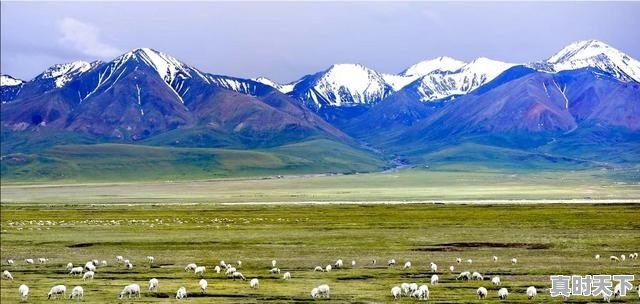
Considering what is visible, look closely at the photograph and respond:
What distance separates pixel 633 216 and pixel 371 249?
3593 cm

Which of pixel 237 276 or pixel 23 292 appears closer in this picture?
pixel 23 292

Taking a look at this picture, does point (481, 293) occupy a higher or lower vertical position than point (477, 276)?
lower

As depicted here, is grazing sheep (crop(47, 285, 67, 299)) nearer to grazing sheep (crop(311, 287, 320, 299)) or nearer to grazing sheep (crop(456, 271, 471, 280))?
grazing sheep (crop(311, 287, 320, 299))

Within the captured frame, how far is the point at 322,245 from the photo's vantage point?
55.3 metres

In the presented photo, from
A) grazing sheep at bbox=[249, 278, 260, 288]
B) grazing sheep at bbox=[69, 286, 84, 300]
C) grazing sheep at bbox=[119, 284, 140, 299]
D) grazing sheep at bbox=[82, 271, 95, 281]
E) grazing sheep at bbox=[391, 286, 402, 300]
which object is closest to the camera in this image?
grazing sheep at bbox=[391, 286, 402, 300]

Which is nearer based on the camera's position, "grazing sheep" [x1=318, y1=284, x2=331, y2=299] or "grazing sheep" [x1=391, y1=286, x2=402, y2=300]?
"grazing sheep" [x1=391, y1=286, x2=402, y2=300]

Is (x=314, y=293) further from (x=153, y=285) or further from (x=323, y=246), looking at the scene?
(x=323, y=246)

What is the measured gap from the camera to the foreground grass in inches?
1387

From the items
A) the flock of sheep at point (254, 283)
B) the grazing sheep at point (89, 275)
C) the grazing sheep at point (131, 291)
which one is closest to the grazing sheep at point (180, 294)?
the flock of sheep at point (254, 283)

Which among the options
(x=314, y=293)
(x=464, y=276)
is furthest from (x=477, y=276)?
(x=314, y=293)

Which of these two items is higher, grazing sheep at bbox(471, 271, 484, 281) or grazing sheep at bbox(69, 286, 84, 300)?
grazing sheep at bbox(471, 271, 484, 281)

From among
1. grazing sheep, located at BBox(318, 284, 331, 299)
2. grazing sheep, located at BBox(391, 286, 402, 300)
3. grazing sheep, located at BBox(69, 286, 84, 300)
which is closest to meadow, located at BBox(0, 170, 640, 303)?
grazing sheep, located at BBox(391, 286, 402, 300)

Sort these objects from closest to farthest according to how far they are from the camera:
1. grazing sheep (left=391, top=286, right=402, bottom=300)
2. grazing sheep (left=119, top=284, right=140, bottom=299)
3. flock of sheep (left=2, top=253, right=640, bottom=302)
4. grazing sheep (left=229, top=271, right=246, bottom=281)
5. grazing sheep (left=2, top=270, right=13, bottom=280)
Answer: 1. flock of sheep (left=2, top=253, right=640, bottom=302)
2. grazing sheep (left=391, top=286, right=402, bottom=300)
3. grazing sheep (left=119, top=284, right=140, bottom=299)
4. grazing sheep (left=229, top=271, right=246, bottom=281)
5. grazing sheep (left=2, top=270, right=13, bottom=280)

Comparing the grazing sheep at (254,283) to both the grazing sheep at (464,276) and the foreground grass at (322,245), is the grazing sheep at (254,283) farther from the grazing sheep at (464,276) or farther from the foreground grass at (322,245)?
the grazing sheep at (464,276)
